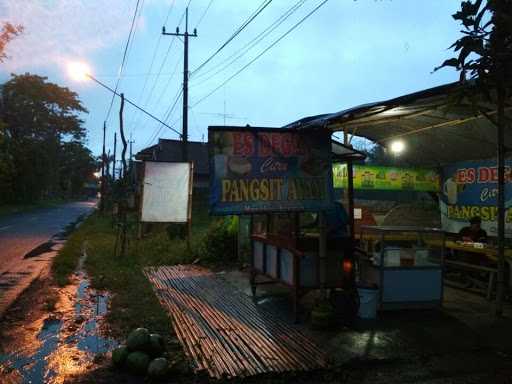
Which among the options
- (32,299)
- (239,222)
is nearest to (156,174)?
(239,222)

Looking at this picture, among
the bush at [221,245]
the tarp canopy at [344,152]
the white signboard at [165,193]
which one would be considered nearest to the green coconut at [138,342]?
the tarp canopy at [344,152]

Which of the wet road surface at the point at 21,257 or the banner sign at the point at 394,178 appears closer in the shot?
the wet road surface at the point at 21,257

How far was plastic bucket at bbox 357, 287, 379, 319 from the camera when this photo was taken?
6688 mm

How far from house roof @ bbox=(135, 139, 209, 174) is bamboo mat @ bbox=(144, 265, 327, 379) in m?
32.3

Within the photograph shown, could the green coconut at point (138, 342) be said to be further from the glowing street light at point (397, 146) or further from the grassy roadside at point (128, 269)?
the glowing street light at point (397, 146)

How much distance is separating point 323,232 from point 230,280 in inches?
153

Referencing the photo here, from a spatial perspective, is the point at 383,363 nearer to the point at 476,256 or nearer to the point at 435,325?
the point at 435,325

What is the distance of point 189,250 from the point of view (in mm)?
12805

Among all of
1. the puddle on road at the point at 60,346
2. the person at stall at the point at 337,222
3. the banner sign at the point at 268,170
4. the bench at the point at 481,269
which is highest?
the banner sign at the point at 268,170

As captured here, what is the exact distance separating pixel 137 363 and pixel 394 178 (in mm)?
10935

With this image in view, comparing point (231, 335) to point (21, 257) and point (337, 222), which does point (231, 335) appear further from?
point (21, 257)

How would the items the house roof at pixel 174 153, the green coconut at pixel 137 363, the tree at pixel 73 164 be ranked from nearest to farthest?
the green coconut at pixel 137 363, the house roof at pixel 174 153, the tree at pixel 73 164

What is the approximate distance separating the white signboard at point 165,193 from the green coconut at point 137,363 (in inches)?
350

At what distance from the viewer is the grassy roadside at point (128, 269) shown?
6.65 meters
